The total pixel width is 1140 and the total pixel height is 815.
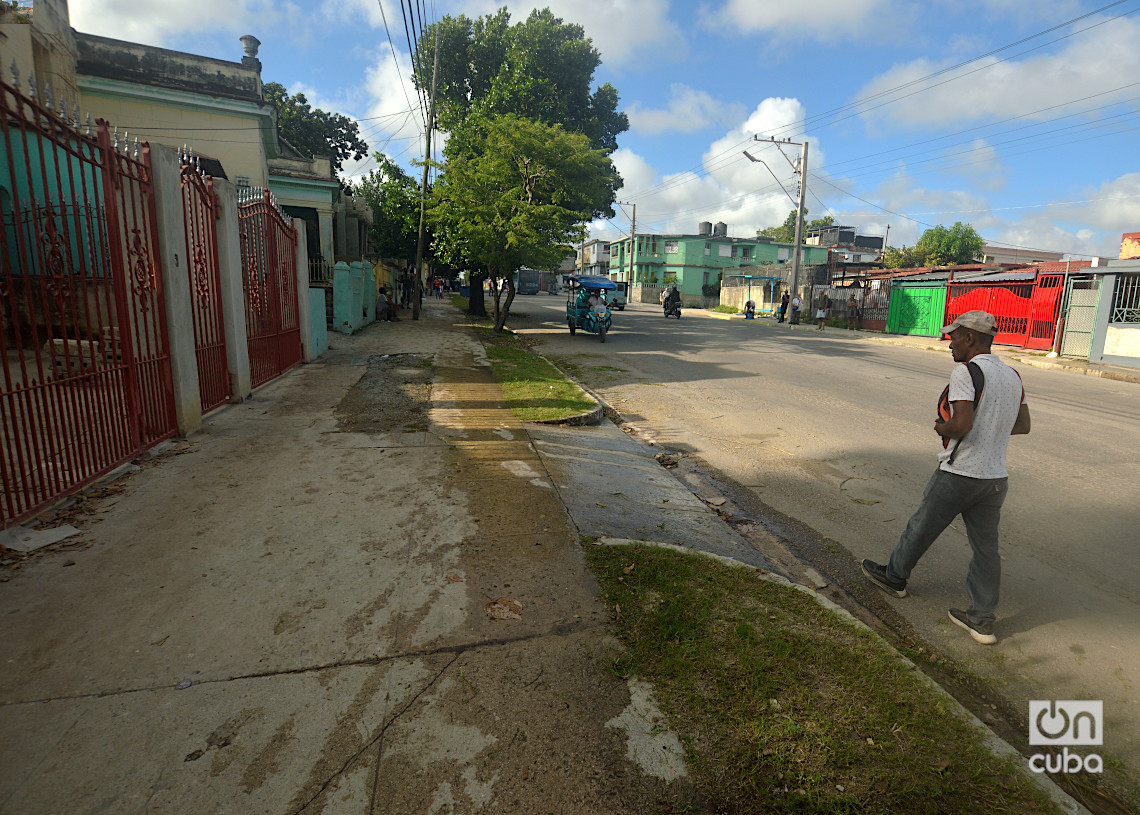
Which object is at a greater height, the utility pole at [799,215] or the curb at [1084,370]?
the utility pole at [799,215]

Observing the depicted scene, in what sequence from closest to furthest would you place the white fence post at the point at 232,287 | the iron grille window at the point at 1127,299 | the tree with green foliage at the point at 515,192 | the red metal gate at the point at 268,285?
1. the white fence post at the point at 232,287
2. the red metal gate at the point at 268,285
3. the iron grille window at the point at 1127,299
4. the tree with green foliage at the point at 515,192

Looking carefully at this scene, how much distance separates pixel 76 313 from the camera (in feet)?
13.9

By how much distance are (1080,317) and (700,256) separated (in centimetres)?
4290

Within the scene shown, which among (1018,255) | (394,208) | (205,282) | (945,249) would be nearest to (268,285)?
(205,282)

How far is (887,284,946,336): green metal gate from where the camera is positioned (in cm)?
2273

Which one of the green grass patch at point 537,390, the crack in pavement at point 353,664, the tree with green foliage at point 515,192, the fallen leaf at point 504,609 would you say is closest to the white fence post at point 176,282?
the green grass patch at point 537,390

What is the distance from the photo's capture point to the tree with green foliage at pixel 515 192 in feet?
55.2

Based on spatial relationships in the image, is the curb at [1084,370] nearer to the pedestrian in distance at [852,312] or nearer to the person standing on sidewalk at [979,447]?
the pedestrian in distance at [852,312]

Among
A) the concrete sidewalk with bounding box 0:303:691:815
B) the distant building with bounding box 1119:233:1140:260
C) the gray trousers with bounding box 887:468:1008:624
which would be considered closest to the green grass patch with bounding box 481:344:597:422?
the concrete sidewalk with bounding box 0:303:691:815

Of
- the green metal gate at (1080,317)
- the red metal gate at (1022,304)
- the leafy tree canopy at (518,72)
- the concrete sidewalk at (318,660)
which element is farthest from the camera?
the leafy tree canopy at (518,72)

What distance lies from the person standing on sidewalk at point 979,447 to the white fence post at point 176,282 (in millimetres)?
6248

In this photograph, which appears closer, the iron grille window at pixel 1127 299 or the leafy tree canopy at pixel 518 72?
the iron grille window at pixel 1127 299

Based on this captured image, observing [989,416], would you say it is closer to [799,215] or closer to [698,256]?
[799,215]

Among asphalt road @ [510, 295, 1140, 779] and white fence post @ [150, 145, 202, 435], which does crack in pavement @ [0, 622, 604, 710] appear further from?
white fence post @ [150, 145, 202, 435]
